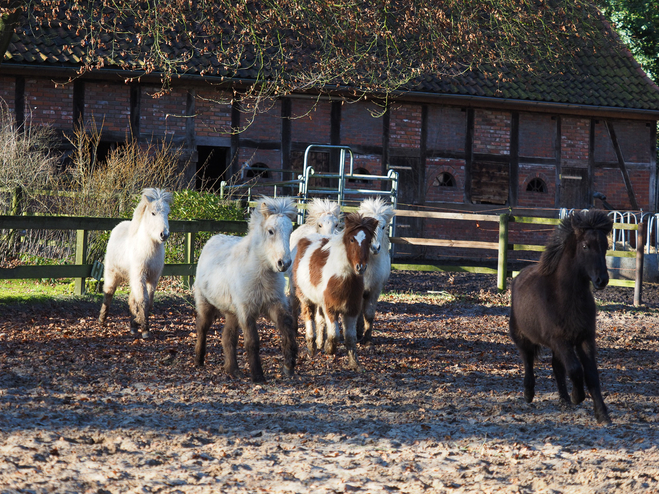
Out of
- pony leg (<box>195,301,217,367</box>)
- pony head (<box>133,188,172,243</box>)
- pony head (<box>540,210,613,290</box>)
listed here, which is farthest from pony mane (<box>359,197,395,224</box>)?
pony head (<box>540,210,613,290</box>)

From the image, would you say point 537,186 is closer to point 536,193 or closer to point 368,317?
point 536,193

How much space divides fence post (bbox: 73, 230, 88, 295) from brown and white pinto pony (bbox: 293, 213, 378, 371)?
404 centimetres

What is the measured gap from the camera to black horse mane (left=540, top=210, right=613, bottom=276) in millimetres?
5504

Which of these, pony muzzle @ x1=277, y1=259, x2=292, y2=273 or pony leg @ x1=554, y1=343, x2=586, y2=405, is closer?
pony leg @ x1=554, y1=343, x2=586, y2=405

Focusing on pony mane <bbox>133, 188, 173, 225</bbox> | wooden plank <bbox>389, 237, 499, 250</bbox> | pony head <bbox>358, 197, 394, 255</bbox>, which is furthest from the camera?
wooden plank <bbox>389, 237, 499, 250</bbox>

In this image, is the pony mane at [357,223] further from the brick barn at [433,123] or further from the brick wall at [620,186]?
the brick wall at [620,186]

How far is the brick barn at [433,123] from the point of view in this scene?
17062mm

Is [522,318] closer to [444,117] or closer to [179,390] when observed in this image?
[179,390]

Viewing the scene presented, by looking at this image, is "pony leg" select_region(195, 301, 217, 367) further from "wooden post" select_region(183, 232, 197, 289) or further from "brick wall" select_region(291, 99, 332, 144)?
"brick wall" select_region(291, 99, 332, 144)

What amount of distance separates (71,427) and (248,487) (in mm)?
1552

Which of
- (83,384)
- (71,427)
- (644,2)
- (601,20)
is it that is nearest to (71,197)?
(83,384)

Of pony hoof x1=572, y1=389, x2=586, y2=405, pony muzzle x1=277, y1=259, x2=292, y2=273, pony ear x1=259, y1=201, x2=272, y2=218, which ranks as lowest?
pony hoof x1=572, y1=389, x2=586, y2=405

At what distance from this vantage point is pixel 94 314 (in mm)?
10109

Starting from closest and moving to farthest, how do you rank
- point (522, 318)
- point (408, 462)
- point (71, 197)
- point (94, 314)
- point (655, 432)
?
point (408, 462) → point (655, 432) → point (522, 318) → point (94, 314) → point (71, 197)
